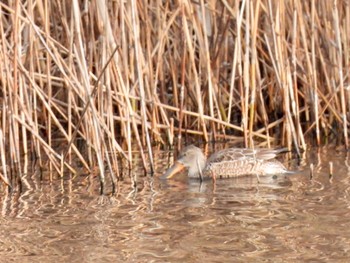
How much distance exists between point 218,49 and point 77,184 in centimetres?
254

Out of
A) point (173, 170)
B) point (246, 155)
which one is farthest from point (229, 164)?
point (173, 170)

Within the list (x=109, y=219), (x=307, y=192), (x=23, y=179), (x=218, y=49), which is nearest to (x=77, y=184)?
(x=23, y=179)

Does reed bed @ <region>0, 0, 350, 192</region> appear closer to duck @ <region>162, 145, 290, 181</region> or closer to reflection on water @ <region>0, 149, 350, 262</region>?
duck @ <region>162, 145, 290, 181</region>

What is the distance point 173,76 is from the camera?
10.2 meters

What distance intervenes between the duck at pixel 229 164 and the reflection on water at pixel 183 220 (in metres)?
0.13

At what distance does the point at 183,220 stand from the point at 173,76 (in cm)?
348

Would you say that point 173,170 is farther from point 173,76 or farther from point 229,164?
point 173,76

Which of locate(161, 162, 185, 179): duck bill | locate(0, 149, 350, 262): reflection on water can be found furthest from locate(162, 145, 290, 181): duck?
locate(0, 149, 350, 262): reflection on water

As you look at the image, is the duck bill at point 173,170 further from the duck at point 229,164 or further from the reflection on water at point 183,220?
the reflection on water at point 183,220

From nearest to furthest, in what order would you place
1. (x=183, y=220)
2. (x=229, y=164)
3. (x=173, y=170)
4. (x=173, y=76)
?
1. (x=183, y=220)
2. (x=173, y=170)
3. (x=229, y=164)
4. (x=173, y=76)

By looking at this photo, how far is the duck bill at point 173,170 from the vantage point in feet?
28.4

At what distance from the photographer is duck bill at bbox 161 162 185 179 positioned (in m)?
8.65

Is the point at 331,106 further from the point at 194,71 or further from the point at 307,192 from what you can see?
the point at 307,192

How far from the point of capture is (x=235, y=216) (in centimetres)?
698
